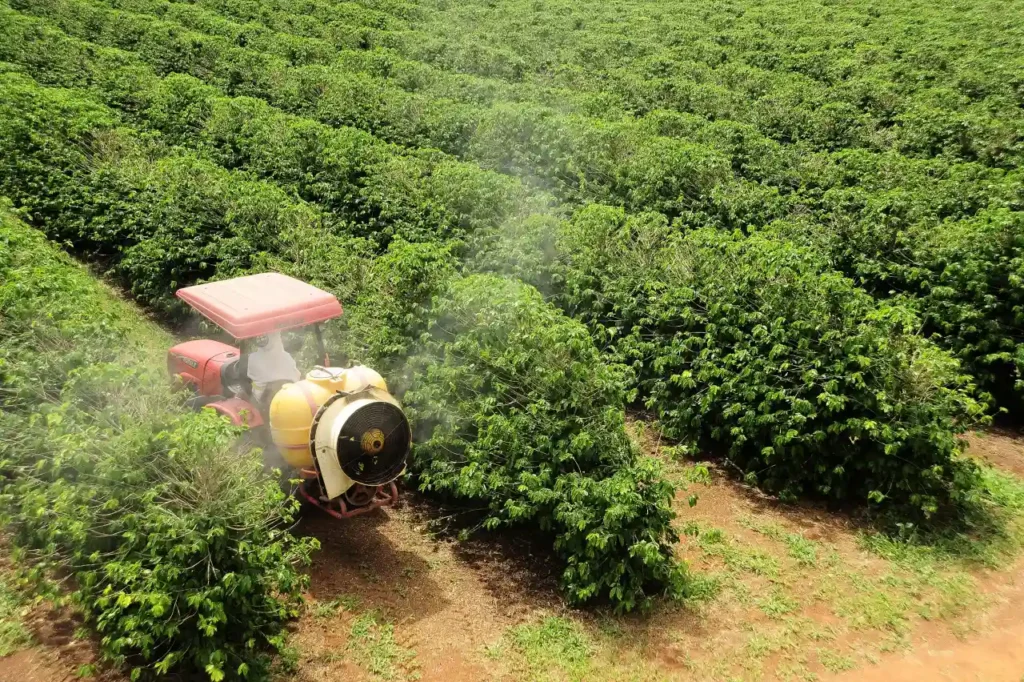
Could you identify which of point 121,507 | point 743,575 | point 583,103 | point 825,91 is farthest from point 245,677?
point 825,91

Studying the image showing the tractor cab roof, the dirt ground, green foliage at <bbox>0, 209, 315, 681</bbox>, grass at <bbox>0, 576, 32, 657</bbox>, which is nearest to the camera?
green foliage at <bbox>0, 209, 315, 681</bbox>

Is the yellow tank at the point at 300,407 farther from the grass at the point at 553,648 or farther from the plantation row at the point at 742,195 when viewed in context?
the plantation row at the point at 742,195

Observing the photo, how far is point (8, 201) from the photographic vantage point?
1153 cm

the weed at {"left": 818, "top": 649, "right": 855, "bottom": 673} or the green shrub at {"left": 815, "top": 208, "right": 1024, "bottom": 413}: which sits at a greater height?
the green shrub at {"left": 815, "top": 208, "right": 1024, "bottom": 413}

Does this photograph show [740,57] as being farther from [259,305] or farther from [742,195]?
[259,305]

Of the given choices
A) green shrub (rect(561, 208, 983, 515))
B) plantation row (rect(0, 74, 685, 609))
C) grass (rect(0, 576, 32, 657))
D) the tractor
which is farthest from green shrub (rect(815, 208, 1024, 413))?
grass (rect(0, 576, 32, 657))

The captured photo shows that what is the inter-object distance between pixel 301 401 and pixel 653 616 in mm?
3335

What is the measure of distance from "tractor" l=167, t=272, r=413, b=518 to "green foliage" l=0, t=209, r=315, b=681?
501 millimetres

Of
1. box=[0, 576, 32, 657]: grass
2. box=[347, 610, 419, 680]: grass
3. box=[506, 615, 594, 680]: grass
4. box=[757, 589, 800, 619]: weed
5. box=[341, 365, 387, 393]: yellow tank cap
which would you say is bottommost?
box=[347, 610, 419, 680]: grass

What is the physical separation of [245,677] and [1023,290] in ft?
30.9

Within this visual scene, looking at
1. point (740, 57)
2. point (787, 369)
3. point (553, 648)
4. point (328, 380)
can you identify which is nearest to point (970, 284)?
point (787, 369)

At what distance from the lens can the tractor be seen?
5.97m

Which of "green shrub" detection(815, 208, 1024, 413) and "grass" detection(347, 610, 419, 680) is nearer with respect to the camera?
"grass" detection(347, 610, 419, 680)

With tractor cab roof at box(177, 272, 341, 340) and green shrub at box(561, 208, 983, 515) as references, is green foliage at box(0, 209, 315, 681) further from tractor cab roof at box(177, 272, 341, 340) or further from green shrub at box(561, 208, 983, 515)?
green shrub at box(561, 208, 983, 515)
